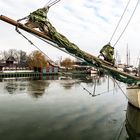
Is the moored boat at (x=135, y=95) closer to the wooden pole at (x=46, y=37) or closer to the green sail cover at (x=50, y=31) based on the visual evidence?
the wooden pole at (x=46, y=37)

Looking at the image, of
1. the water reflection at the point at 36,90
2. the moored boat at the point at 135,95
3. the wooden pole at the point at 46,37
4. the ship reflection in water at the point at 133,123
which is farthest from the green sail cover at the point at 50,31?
the water reflection at the point at 36,90

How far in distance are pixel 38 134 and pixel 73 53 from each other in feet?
14.7

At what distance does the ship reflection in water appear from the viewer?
14.5 meters

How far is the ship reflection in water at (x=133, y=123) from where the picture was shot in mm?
14508

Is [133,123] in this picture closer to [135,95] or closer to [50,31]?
[135,95]

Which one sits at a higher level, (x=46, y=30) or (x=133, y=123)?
(x=46, y=30)

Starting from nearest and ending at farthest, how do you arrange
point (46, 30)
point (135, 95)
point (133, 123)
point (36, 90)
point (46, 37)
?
point (46, 37) → point (46, 30) → point (133, 123) → point (135, 95) → point (36, 90)

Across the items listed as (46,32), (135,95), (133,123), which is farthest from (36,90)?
(46,32)

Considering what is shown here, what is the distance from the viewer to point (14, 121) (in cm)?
1711

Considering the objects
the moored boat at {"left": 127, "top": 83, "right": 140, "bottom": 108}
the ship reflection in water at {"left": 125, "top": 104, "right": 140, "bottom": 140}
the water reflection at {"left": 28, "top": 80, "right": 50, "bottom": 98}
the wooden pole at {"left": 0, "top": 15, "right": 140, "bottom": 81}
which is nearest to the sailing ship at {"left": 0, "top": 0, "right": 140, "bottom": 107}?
the wooden pole at {"left": 0, "top": 15, "right": 140, "bottom": 81}

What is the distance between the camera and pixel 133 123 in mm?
17078

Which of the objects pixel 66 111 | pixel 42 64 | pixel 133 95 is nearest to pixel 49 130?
pixel 66 111

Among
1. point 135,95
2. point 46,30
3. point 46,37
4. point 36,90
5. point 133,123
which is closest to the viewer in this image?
point 46,37

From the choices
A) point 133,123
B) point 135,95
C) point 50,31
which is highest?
point 50,31
